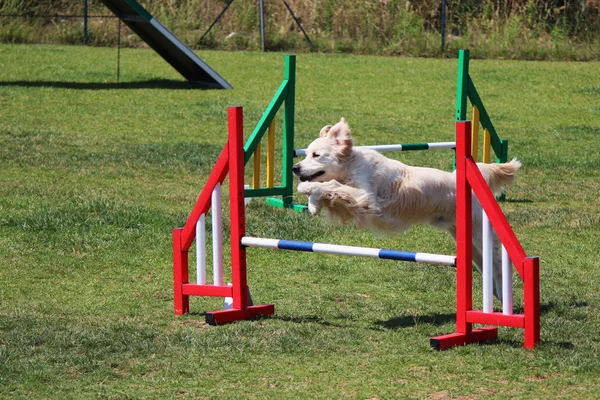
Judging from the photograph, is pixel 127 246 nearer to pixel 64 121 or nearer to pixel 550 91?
pixel 64 121

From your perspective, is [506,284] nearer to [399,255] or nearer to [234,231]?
[399,255]

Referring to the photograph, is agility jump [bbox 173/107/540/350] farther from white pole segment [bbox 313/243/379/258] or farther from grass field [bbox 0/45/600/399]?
grass field [bbox 0/45/600/399]

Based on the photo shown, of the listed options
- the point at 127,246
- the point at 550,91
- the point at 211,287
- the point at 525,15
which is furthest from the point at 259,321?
the point at 525,15

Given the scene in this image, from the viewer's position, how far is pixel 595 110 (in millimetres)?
17297

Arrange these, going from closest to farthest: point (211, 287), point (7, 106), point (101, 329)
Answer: point (101, 329)
point (211, 287)
point (7, 106)

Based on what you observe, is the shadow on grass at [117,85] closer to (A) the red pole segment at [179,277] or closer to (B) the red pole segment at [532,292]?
(A) the red pole segment at [179,277]

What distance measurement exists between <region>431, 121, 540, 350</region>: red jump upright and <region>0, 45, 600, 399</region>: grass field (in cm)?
13

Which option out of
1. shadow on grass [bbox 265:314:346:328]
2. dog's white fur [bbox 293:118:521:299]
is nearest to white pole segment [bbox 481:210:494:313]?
dog's white fur [bbox 293:118:521:299]

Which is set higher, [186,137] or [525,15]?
[525,15]

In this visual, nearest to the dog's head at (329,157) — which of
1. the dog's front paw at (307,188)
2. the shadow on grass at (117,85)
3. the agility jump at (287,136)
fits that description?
the dog's front paw at (307,188)

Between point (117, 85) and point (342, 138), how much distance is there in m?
12.8

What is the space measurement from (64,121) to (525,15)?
43.2 ft

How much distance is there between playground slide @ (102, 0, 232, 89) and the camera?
17.5 metres

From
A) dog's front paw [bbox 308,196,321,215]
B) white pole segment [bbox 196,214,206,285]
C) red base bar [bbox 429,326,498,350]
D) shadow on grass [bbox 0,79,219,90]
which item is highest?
shadow on grass [bbox 0,79,219,90]
